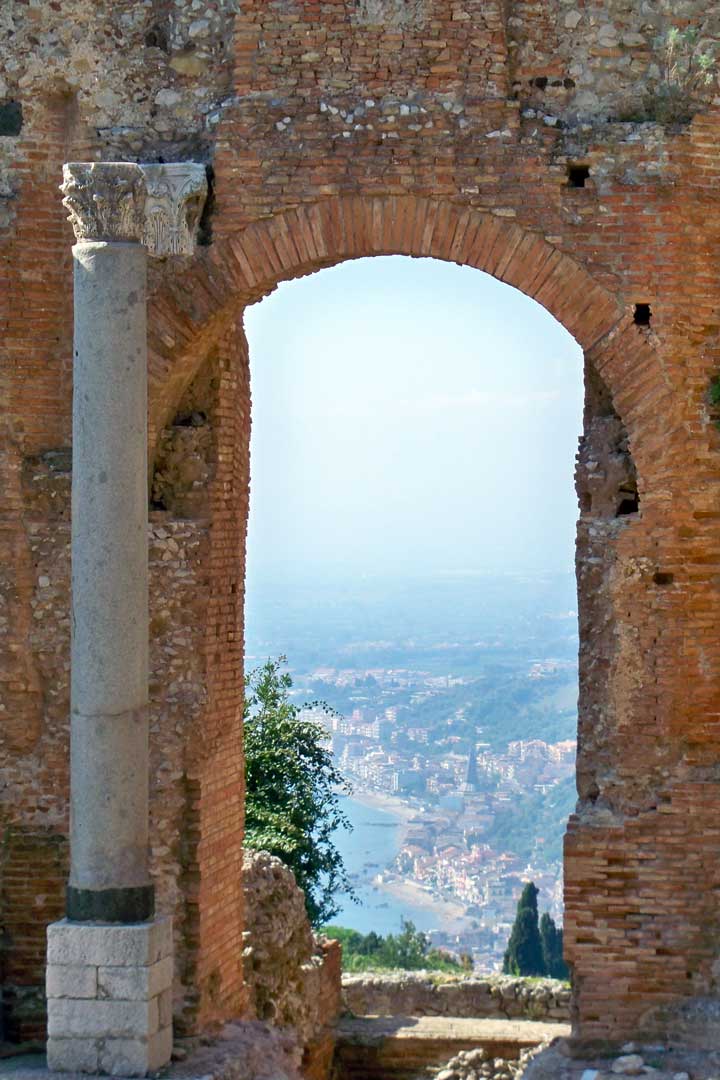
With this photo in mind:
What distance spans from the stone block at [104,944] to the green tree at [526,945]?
44.9ft

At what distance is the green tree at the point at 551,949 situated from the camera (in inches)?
907

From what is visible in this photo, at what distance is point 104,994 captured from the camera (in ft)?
30.3

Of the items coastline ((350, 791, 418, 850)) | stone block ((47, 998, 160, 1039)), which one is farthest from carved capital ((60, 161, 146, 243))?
coastline ((350, 791, 418, 850))

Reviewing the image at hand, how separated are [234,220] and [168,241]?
16.5 inches

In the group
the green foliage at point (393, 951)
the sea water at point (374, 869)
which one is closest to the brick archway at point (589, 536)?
the green foliage at point (393, 951)

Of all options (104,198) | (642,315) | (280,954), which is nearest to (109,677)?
(104,198)

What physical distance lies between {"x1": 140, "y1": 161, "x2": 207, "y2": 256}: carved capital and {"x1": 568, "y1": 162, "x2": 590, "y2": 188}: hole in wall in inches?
84.3

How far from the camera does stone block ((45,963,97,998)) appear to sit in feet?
30.3

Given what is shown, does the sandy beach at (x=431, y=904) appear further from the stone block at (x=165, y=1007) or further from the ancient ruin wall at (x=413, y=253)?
the stone block at (x=165, y=1007)

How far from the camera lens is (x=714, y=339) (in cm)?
1087

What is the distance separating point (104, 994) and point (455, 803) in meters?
32.9

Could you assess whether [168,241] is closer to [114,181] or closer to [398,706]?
[114,181]

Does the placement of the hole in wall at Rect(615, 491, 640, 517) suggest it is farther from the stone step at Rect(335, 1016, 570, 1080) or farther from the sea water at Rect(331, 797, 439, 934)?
the sea water at Rect(331, 797, 439, 934)

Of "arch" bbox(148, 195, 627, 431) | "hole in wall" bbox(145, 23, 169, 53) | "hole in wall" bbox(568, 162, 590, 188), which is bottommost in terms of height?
"arch" bbox(148, 195, 627, 431)
